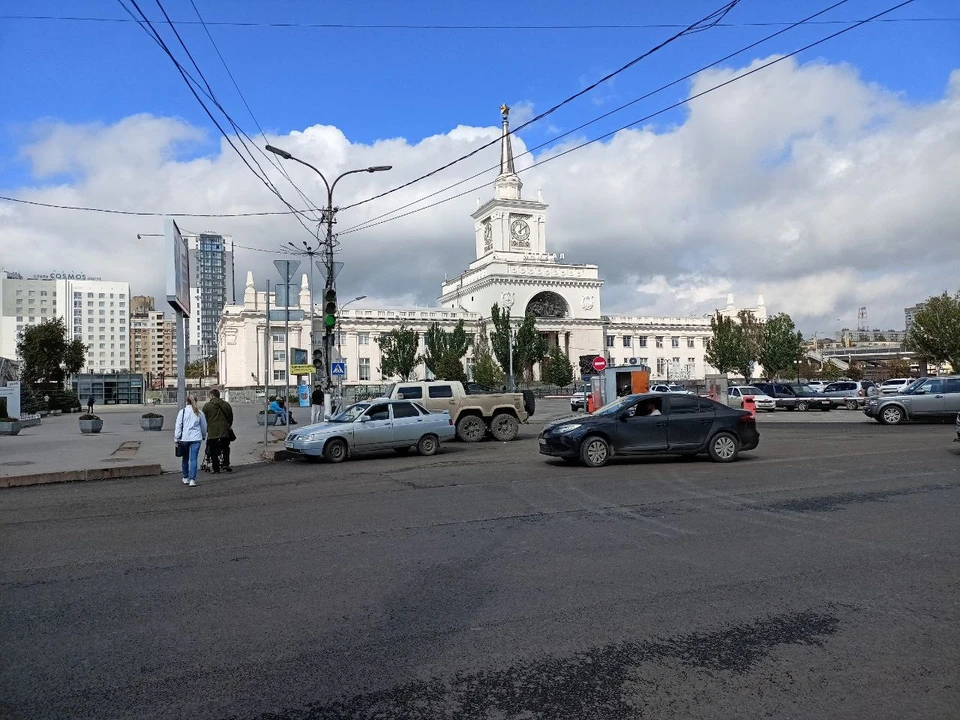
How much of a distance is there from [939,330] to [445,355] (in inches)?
1682

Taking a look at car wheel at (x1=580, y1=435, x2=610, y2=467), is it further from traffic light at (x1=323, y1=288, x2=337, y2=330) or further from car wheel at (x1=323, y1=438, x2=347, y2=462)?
traffic light at (x1=323, y1=288, x2=337, y2=330)

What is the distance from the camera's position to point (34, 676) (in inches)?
176

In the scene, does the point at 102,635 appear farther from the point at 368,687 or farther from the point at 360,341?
the point at 360,341

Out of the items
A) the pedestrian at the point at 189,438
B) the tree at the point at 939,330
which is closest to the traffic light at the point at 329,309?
the pedestrian at the point at 189,438

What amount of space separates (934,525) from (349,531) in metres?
6.72

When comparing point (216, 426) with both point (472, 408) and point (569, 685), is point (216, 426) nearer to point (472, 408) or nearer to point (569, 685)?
point (472, 408)

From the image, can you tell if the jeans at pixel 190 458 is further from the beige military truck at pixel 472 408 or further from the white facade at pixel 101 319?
the white facade at pixel 101 319

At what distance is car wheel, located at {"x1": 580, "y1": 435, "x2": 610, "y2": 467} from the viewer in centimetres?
1508

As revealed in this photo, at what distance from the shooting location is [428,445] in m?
19.7

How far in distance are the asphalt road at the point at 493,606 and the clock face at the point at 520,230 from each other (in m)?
89.1

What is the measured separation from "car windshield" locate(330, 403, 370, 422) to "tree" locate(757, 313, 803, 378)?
62.8 m

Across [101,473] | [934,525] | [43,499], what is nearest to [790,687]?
[934,525]

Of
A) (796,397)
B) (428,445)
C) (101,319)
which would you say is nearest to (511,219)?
(796,397)

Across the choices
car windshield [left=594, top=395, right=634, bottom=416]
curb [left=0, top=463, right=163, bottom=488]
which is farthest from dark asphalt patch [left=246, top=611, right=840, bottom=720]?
curb [left=0, top=463, right=163, bottom=488]
